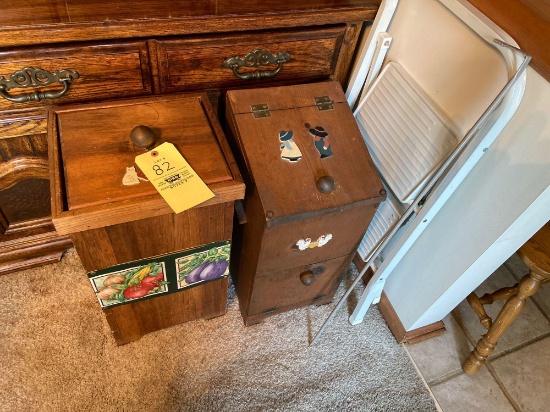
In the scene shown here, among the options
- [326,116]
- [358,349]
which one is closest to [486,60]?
[326,116]

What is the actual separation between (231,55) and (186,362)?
86cm

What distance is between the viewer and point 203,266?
110cm

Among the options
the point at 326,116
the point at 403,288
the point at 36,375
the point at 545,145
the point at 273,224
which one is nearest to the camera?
the point at 545,145

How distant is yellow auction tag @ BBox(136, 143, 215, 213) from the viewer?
2.79 feet

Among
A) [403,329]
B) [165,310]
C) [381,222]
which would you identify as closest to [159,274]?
[165,310]

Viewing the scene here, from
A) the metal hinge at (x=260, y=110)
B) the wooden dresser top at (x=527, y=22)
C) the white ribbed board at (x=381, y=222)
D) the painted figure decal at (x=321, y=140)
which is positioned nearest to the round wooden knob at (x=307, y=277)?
the white ribbed board at (x=381, y=222)

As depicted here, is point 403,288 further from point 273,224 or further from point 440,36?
point 440,36

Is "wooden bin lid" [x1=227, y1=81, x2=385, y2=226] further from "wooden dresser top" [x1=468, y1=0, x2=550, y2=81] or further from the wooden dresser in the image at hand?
"wooden dresser top" [x1=468, y1=0, x2=550, y2=81]

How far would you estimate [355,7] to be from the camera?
1088 millimetres

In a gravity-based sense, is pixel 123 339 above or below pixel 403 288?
below

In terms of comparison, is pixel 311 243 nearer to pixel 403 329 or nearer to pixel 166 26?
pixel 403 329

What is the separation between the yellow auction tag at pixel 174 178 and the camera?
0.85m

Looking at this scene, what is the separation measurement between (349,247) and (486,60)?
0.55 meters

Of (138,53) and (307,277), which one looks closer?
(138,53)
